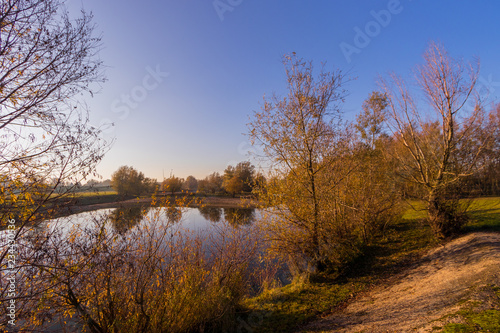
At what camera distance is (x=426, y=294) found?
201 inches

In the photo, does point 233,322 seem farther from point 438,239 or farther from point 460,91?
point 460,91

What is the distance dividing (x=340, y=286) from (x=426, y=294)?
2.55 metres

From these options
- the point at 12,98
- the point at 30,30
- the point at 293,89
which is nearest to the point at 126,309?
the point at 12,98

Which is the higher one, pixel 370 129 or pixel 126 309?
pixel 370 129

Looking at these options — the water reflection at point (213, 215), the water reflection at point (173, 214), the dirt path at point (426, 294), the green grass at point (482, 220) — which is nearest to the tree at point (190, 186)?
the water reflection at point (173, 214)

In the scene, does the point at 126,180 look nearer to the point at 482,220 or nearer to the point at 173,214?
the point at 173,214

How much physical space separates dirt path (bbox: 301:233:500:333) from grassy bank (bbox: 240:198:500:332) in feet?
1.61

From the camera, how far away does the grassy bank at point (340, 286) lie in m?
6.03

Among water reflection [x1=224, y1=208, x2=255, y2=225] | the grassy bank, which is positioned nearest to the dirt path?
the grassy bank

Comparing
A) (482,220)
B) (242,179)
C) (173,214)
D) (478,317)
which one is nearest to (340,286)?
(478,317)

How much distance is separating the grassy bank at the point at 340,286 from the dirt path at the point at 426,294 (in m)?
0.49

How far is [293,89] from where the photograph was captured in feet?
26.8

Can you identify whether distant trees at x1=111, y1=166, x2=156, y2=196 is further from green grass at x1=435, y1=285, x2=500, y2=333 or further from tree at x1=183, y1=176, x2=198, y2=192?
green grass at x1=435, y1=285, x2=500, y2=333

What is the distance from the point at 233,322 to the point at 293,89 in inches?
291
